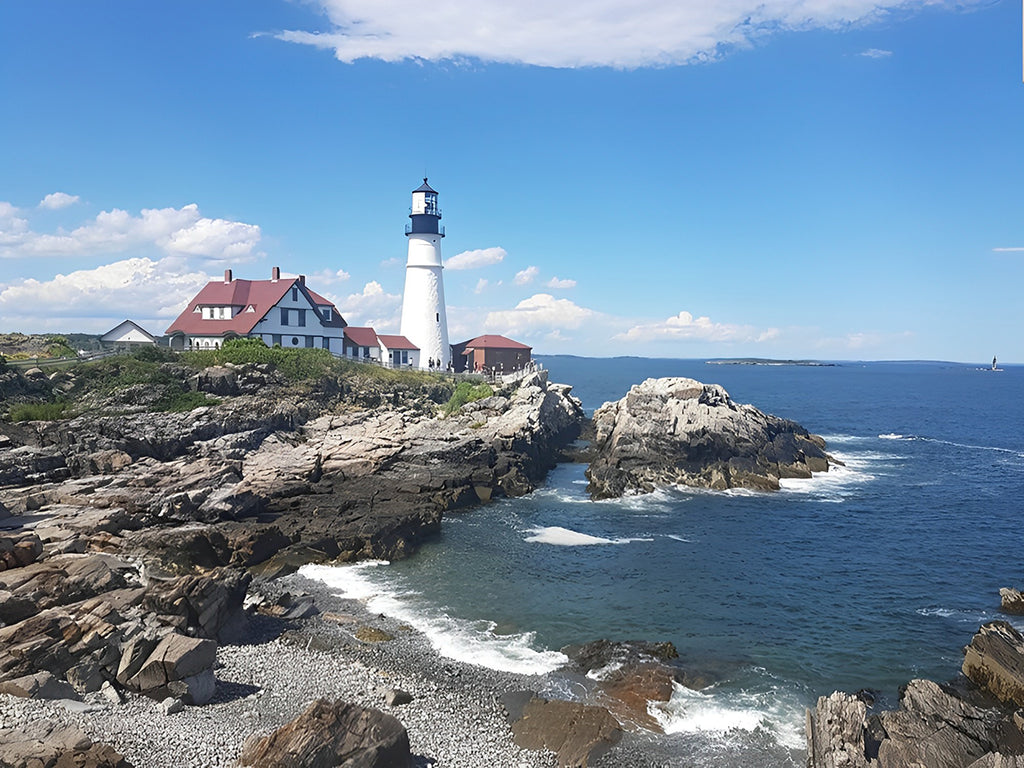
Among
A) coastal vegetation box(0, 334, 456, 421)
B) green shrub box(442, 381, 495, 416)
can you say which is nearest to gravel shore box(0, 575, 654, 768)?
coastal vegetation box(0, 334, 456, 421)

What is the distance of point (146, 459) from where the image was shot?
140 feet

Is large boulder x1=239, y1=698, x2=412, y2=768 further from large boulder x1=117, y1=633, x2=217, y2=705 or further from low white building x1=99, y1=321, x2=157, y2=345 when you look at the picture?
low white building x1=99, y1=321, x2=157, y2=345

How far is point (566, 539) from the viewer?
37.3m

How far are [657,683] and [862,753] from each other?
22.3 ft

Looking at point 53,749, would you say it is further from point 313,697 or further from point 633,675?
point 633,675

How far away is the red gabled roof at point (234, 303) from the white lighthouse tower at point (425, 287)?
1000 cm

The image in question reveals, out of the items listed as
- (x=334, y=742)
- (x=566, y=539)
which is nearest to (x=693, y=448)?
(x=566, y=539)

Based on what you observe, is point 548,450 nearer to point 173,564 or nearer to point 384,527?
point 384,527

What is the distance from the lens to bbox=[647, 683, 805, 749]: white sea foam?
19.6m

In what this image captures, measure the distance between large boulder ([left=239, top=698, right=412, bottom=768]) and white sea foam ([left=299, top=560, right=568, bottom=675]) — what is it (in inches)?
272

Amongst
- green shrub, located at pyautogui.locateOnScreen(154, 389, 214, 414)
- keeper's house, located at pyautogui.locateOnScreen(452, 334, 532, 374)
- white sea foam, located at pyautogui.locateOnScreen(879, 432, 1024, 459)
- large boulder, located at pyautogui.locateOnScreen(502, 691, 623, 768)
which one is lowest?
large boulder, located at pyautogui.locateOnScreen(502, 691, 623, 768)

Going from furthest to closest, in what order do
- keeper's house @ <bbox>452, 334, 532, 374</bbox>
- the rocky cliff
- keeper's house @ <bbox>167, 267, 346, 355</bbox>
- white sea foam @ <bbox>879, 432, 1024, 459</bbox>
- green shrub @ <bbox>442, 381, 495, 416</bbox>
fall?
1. keeper's house @ <bbox>452, 334, 532, 374</bbox>
2. white sea foam @ <bbox>879, 432, 1024, 459</bbox>
3. keeper's house @ <bbox>167, 267, 346, 355</bbox>
4. green shrub @ <bbox>442, 381, 495, 416</bbox>
5. the rocky cliff

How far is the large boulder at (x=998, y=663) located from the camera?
20.5 m

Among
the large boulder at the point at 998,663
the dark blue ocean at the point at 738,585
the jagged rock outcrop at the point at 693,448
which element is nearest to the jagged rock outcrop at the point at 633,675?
the dark blue ocean at the point at 738,585
